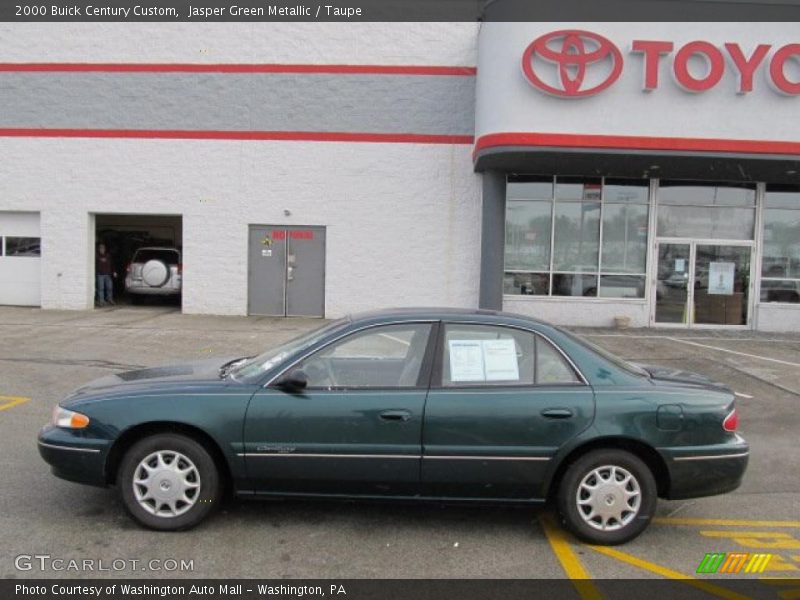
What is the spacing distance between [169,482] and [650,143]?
11379 mm

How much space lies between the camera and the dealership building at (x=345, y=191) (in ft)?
48.8

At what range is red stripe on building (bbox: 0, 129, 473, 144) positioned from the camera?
15.0 meters

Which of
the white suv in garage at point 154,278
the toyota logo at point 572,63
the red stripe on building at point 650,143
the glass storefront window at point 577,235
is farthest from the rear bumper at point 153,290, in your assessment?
the toyota logo at point 572,63

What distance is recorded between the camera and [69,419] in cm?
406

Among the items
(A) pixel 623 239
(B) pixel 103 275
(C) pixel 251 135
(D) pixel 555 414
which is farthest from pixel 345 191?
(D) pixel 555 414

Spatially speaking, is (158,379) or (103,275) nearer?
(158,379)

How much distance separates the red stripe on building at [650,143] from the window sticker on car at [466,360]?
916 centimetres

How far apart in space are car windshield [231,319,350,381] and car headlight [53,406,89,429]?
953mm

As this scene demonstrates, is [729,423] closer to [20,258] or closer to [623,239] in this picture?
[623,239]

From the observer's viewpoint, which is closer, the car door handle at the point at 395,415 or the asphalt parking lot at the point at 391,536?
the asphalt parking lot at the point at 391,536

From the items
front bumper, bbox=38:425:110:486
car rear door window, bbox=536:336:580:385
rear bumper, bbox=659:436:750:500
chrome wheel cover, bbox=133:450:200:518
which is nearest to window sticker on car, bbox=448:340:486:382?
car rear door window, bbox=536:336:580:385
